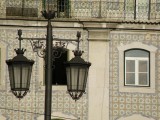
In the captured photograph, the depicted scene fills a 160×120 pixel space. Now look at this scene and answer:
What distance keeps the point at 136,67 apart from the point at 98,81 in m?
1.22

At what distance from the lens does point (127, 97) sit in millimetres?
16516

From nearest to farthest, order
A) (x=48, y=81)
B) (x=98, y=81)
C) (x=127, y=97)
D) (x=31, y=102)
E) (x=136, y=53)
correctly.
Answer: (x=48, y=81)
(x=31, y=102)
(x=127, y=97)
(x=98, y=81)
(x=136, y=53)

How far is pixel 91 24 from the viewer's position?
1658 centimetres

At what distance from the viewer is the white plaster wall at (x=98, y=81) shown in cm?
1652

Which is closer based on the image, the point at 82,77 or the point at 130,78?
the point at 82,77

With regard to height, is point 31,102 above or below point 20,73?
below

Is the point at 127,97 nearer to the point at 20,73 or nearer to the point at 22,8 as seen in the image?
the point at 22,8

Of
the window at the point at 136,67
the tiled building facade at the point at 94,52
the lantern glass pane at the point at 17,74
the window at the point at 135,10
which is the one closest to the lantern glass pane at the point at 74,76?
the lantern glass pane at the point at 17,74

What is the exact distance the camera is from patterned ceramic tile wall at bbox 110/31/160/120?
54.1 feet

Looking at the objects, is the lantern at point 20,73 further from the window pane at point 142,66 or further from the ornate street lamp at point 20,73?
the window pane at point 142,66

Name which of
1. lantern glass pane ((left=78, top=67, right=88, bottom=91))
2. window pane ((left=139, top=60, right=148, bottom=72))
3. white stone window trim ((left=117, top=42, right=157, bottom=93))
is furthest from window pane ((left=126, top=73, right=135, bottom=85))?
lantern glass pane ((left=78, top=67, right=88, bottom=91))

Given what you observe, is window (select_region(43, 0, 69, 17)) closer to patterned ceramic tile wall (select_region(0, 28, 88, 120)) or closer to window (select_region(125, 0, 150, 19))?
patterned ceramic tile wall (select_region(0, 28, 88, 120))

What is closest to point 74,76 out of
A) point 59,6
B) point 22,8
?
point 22,8

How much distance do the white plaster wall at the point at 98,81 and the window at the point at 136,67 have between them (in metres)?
0.63
